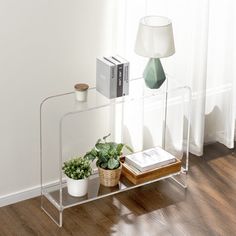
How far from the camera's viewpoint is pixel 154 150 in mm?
3709

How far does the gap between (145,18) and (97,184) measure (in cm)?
86

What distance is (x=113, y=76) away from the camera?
3.28 m

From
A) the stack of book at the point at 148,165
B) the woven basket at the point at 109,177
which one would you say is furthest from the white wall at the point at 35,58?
the stack of book at the point at 148,165

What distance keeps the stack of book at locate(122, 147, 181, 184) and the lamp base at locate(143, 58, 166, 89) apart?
39cm

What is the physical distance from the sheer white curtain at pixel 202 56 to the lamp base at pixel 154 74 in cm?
15

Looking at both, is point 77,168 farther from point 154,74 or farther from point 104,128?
point 154,74

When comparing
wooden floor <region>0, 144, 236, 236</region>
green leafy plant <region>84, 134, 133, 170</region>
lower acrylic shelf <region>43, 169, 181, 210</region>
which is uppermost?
green leafy plant <region>84, 134, 133, 170</region>

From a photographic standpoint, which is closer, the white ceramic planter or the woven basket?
the white ceramic planter

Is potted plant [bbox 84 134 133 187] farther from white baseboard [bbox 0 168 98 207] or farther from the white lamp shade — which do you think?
the white lamp shade

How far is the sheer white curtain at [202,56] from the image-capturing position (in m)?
3.55

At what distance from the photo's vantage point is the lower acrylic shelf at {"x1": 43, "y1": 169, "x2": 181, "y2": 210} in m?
3.40

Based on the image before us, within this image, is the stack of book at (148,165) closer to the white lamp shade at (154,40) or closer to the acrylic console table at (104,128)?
the acrylic console table at (104,128)

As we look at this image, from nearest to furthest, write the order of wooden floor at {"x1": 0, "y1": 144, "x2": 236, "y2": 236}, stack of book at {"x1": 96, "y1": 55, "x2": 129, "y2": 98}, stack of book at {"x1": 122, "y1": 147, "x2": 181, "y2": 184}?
stack of book at {"x1": 96, "y1": 55, "x2": 129, "y2": 98}
wooden floor at {"x1": 0, "y1": 144, "x2": 236, "y2": 236}
stack of book at {"x1": 122, "y1": 147, "x2": 181, "y2": 184}

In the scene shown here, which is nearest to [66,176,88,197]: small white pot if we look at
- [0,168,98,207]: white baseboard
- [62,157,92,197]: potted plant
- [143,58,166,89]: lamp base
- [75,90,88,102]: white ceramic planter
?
[62,157,92,197]: potted plant
